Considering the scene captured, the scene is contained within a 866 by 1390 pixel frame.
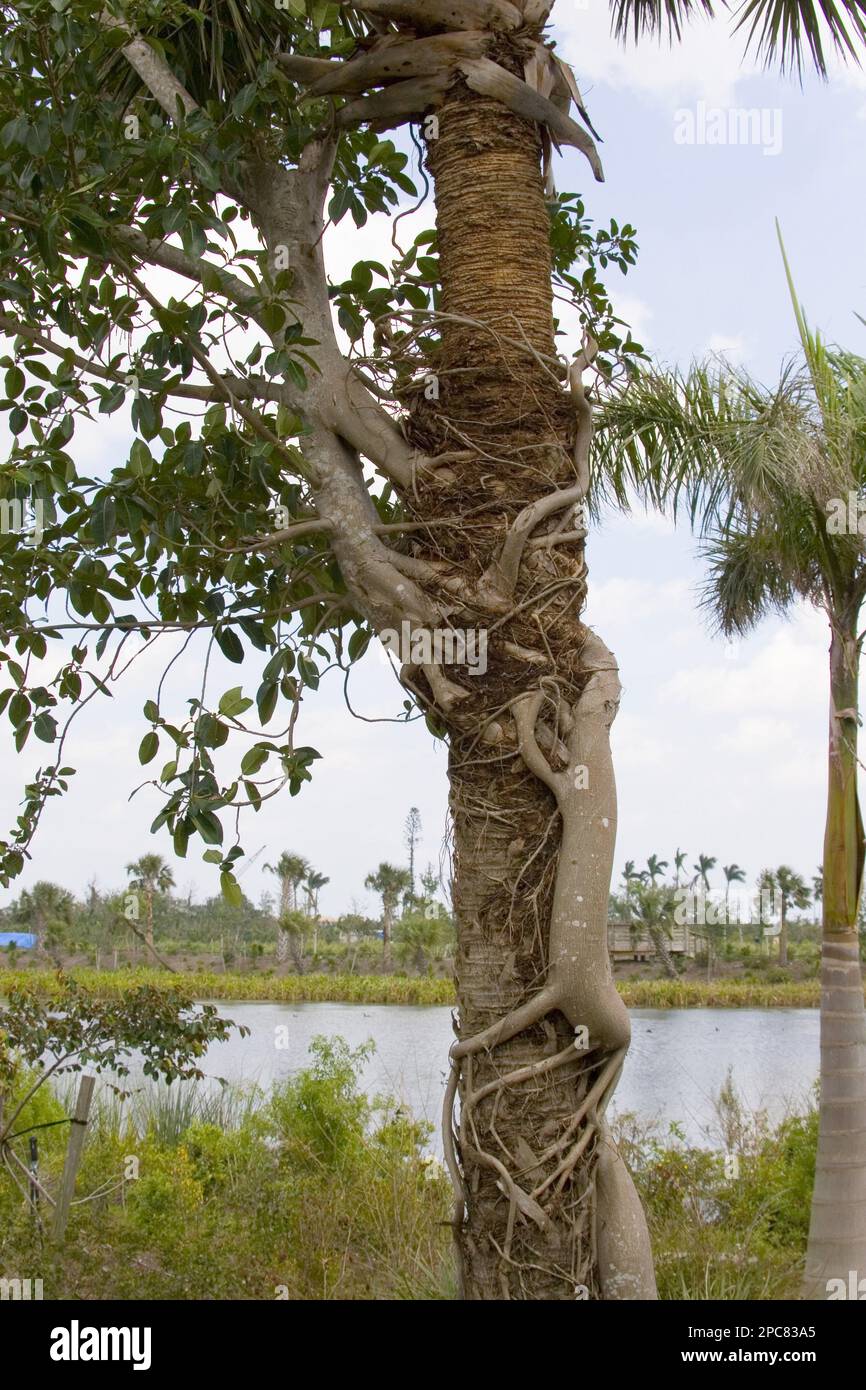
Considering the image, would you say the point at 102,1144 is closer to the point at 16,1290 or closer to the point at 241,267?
the point at 16,1290

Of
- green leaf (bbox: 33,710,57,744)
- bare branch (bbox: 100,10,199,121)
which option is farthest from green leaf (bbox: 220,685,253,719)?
bare branch (bbox: 100,10,199,121)

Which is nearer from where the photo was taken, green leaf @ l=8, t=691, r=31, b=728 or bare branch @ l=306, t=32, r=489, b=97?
bare branch @ l=306, t=32, r=489, b=97

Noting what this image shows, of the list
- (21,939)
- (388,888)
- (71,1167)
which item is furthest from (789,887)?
(71,1167)

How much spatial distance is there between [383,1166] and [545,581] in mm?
4515

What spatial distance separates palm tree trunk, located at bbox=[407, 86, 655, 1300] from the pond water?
3709mm

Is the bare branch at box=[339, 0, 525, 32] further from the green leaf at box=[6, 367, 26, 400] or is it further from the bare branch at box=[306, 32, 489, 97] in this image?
the green leaf at box=[6, 367, 26, 400]

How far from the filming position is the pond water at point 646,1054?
8.70 meters

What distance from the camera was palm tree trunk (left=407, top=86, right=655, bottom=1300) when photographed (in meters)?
3.14

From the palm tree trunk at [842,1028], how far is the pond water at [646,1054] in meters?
1.52

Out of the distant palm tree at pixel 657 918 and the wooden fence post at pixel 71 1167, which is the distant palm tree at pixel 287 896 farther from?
the wooden fence post at pixel 71 1167

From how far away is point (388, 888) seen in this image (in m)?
Answer: 28.3

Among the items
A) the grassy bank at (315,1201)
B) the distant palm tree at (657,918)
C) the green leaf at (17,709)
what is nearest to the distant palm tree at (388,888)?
the distant palm tree at (657,918)

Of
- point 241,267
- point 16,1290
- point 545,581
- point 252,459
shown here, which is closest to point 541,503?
Answer: point 545,581

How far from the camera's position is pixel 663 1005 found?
19812 mm
